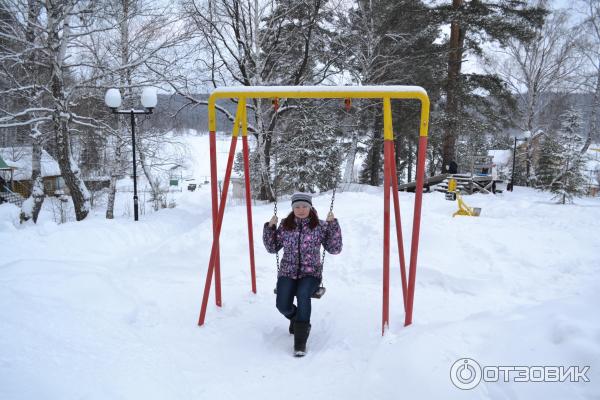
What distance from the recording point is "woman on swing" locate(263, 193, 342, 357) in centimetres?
357

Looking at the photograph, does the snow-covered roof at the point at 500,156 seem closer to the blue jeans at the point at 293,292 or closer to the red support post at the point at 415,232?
the red support post at the point at 415,232

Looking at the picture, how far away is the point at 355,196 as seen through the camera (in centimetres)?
1012

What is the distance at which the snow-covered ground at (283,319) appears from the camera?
7.66 feet

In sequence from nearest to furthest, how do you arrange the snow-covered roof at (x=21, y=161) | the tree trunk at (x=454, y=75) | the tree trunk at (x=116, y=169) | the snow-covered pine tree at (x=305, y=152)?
the tree trunk at (x=116, y=169)
the snow-covered pine tree at (x=305, y=152)
the tree trunk at (x=454, y=75)
the snow-covered roof at (x=21, y=161)

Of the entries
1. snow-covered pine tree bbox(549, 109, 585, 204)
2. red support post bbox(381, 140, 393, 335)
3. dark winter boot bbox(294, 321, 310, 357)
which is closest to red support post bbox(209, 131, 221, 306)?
dark winter boot bbox(294, 321, 310, 357)

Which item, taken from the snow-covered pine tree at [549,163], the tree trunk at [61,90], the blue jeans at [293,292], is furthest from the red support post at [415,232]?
the snow-covered pine tree at [549,163]

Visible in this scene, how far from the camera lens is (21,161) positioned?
2569 centimetres

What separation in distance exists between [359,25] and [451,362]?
1635cm

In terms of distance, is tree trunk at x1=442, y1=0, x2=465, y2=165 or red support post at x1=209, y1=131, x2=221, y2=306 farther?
tree trunk at x1=442, y1=0, x2=465, y2=165

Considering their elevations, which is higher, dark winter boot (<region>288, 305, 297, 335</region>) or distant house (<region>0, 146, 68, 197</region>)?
distant house (<region>0, 146, 68, 197</region>)

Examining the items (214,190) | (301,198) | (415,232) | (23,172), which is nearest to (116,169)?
(214,190)

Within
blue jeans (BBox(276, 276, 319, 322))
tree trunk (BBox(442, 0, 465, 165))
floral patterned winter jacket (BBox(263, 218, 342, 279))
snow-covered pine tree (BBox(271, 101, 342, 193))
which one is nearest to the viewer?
blue jeans (BBox(276, 276, 319, 322))

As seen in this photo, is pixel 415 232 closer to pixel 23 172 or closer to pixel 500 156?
pixel 23 172

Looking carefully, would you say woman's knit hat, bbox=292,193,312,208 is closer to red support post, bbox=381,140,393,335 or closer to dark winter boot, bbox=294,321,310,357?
red support post, bbox=381,140,393,335
